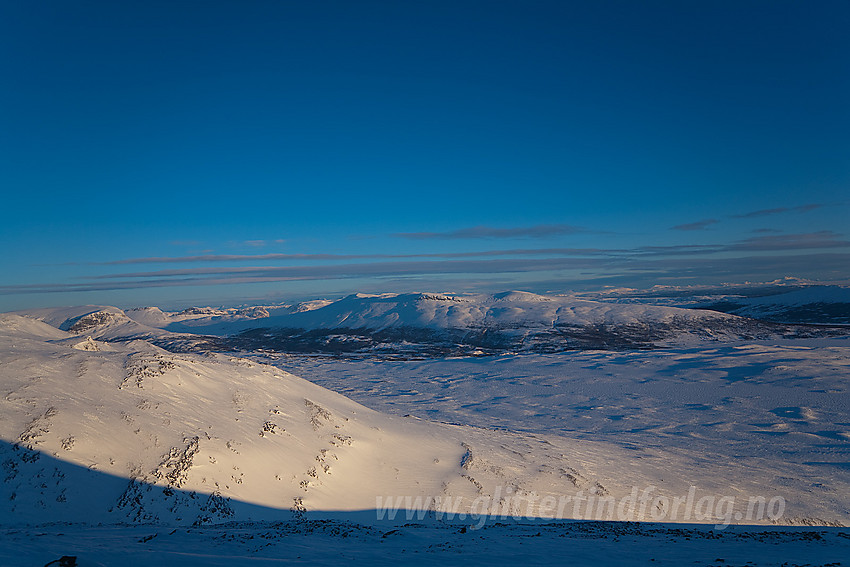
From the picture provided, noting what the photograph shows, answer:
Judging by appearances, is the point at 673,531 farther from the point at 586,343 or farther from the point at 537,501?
the point at 586,343

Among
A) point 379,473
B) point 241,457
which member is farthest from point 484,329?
point 241,457

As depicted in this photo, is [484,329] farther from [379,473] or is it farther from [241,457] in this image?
[241,457]

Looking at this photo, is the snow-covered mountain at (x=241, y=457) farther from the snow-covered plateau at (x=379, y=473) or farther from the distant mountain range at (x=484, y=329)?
the distant mountain range at (x=484, y=329)

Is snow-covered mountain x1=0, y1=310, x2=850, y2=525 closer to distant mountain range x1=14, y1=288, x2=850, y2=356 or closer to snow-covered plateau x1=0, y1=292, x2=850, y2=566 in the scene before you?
snow-covered plateau x1=0, y1=292, x2=850, y2=566

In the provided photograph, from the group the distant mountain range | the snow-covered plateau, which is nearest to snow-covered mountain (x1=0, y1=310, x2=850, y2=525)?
the snow-covered plateau

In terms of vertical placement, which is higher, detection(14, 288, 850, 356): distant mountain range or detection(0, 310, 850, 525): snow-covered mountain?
detection(0, 310, 850, 525): snow-covered mountain

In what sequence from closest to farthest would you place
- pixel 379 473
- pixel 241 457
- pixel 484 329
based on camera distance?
pixel 241 457, pixel 379 473, pixel 484 329

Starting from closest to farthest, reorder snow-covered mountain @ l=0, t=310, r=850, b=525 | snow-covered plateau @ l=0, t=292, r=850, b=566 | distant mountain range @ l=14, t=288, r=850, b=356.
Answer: snow-covered plateau @ l=0, t=292, r=850, b=566
snow-covered mountain @ l=0, t=310, r=850, b=525
distant mountain range @ l=14, t=288, r=850, b=356

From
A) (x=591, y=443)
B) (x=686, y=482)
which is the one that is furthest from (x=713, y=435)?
(x=686, y=482)

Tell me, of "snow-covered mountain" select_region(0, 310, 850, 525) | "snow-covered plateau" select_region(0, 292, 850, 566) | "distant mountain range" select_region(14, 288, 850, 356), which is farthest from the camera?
"distant mountain range" select_region(14, 288, 850, 356)

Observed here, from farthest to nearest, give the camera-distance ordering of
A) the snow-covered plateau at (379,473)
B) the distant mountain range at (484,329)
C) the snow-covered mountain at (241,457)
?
1. the distant mountain range at (484,329)
2. the snow-covered mountain at (241,457)
3. the snow-covered plateau at (379,473)

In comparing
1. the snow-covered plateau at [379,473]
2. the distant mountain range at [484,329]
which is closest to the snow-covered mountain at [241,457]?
the snow-covered plateau at [379,473]

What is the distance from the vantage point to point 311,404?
24453 mm

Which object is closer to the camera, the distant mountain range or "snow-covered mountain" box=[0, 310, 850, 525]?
"snow-covered mountain" box=[0, 310, 850, 525]
